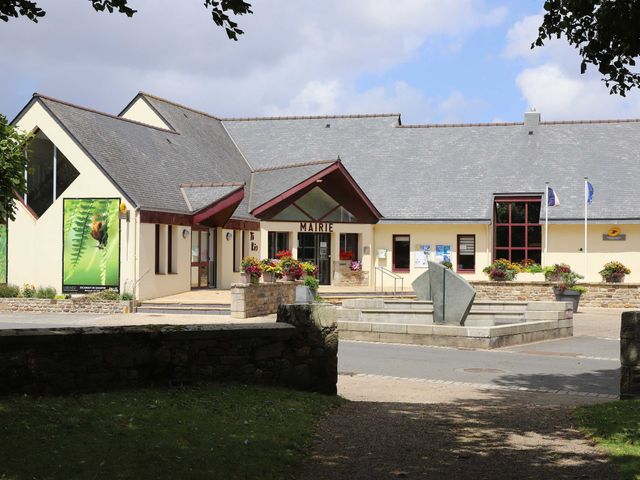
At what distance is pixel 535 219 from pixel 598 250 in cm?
300

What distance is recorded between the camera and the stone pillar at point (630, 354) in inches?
455

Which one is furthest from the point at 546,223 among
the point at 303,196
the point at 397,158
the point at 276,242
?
the point at 276,242

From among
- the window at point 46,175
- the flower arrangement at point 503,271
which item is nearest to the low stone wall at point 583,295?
the flower arrangement at point 503,271

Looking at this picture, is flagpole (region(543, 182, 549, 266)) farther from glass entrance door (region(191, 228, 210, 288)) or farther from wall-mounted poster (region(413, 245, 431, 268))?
glass entrance door (region(191, 228, 210, 288))

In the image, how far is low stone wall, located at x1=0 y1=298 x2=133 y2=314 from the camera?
2759 centimetres

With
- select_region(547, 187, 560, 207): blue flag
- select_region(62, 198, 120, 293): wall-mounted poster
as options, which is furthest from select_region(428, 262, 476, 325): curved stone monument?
select_region(547, 187, 560, 207): blue flag

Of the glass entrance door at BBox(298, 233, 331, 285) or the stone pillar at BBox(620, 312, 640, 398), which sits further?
the glass entrance door at BBox(298, 233, 331, 285)

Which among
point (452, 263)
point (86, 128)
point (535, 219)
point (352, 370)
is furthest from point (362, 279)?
point (352, 370)

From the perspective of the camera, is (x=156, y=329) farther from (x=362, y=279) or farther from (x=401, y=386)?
(x=362, y=279)

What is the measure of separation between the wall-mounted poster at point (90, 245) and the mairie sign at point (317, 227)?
9.85 meters

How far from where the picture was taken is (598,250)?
121 feet

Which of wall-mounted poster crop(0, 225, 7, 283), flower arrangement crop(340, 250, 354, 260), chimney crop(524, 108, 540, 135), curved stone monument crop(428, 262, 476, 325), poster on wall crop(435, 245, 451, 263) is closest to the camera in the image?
curved stone monument crop(428, 262, 476, 325)

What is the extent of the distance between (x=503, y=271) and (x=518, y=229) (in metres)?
4.57

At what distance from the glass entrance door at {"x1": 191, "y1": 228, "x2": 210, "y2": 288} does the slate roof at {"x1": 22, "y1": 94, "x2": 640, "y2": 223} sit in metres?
1.44
